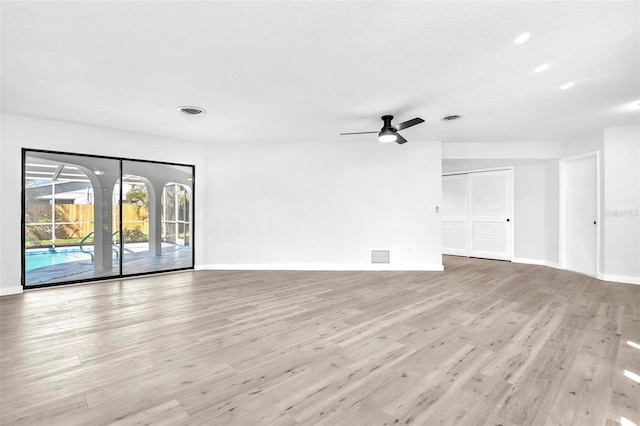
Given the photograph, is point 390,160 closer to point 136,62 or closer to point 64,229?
point 136,62

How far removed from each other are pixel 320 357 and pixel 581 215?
613cm

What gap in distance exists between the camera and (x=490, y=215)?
7375mm

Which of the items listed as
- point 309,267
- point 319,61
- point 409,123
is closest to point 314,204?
point 309,267

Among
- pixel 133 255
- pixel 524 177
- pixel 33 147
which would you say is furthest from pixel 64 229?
pixel 524 177

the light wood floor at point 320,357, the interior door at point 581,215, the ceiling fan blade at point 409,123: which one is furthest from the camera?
the interior door at point 581,215

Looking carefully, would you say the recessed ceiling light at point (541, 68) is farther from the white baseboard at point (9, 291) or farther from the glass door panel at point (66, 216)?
the white baseboard at point (9, 291)

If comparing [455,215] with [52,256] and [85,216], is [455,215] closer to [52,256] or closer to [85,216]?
[85,216]

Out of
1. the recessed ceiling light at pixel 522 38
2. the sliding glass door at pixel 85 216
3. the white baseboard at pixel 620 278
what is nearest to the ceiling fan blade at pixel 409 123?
the recessed ceiling light at pixel 522 38

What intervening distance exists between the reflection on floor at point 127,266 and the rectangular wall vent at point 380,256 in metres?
3.72

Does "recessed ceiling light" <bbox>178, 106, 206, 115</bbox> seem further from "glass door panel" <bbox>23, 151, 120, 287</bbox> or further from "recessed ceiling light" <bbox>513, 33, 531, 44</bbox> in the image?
"recessed ceiling light" <bbox>513, 33, 531, 44</bbox>

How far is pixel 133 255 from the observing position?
725 cm

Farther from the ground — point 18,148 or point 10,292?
point 18,148

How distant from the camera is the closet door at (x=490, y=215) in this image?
712cm

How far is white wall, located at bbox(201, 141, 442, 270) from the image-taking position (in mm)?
6039
